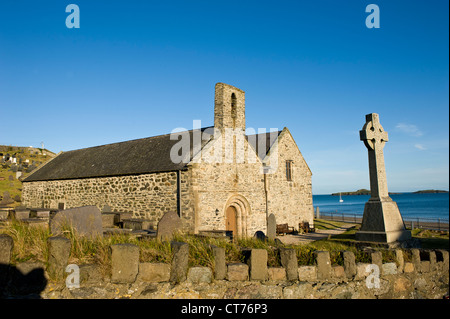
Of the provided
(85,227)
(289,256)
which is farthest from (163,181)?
(289,256)

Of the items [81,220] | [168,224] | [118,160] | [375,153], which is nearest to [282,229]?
[118,160]

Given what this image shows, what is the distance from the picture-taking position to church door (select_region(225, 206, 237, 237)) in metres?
18.3

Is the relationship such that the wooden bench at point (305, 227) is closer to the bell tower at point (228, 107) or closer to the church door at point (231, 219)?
the church door at point (231, 219)

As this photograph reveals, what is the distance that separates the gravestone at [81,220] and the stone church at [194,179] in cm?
718

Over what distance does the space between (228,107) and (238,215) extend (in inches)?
255

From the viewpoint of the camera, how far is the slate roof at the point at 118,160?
1836cm

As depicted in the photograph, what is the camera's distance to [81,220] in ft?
23.3

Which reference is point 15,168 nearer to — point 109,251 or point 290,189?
point 290,189

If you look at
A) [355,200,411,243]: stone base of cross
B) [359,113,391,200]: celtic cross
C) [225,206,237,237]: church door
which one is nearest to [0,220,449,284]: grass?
[355,200,411,243]: stone base of cross

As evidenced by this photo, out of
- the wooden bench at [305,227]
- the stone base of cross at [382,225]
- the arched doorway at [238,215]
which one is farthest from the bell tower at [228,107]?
the wooden bench at [305,227]

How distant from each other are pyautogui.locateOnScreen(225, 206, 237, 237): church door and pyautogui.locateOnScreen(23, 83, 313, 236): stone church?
0.06 meters
